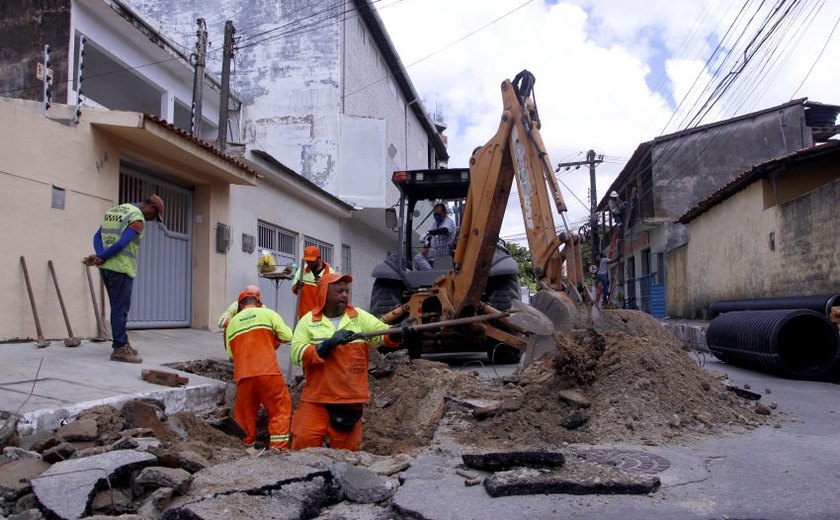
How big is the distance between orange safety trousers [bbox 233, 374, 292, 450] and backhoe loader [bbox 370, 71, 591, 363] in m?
1.21

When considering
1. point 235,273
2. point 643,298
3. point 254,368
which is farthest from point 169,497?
point 643,298

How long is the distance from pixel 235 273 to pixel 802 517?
33.0 feet

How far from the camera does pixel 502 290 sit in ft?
29.4

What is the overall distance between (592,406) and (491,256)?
2.86 m

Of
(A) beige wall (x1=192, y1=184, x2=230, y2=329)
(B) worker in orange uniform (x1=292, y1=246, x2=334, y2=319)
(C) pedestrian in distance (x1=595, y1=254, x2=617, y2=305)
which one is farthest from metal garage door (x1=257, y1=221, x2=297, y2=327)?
(C) pedestrian in distance (x1=595, y1=254, x2=617, y2=305)

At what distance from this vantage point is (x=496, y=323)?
27.7 ft

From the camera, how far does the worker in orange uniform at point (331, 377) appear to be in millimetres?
4562

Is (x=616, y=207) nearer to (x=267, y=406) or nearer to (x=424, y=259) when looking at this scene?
(x=424, y=259)

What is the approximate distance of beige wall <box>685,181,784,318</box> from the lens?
47.4 ft

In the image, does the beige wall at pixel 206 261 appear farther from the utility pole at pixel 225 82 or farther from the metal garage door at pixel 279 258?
the utility pole at pixel 225 82

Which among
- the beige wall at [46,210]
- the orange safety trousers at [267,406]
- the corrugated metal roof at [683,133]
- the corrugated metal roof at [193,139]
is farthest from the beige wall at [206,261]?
the corrugated metal roof at [683,133]

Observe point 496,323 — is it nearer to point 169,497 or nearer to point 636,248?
point 169,497

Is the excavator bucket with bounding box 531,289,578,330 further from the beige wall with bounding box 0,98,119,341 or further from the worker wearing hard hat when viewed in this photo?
the beige wall with bounding box 0,98,119,341

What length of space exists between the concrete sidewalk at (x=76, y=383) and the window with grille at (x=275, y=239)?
5.37 metres
